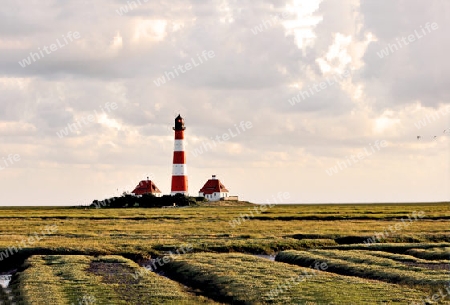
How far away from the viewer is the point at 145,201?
440 feet

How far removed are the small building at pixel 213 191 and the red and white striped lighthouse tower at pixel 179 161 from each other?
24547 mm

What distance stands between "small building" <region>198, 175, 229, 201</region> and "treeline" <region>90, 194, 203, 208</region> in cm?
630

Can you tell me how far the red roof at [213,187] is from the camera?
490 ft

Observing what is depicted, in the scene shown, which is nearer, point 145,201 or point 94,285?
point 94,285

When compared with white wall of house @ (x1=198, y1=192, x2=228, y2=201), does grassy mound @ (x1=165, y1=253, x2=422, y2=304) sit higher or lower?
lower

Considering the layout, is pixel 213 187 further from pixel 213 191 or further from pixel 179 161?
pixel 179 161

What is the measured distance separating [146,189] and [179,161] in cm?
2940

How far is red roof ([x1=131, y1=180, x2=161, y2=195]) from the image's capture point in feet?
482

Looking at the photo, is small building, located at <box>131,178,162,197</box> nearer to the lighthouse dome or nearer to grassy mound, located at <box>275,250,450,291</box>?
the lighthouse dome

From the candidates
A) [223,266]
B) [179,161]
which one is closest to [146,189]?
[179,161]

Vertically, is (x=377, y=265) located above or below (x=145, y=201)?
below

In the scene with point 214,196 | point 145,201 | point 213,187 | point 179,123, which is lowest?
point 145,201

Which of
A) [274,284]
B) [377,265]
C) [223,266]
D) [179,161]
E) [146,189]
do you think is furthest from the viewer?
[146,189]

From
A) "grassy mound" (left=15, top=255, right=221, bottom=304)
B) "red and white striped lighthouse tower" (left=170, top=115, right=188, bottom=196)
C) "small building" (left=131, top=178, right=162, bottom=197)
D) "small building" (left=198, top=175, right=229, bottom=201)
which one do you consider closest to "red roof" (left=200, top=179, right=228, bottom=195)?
"small building" (left=198, top=175, right=229, bottom=201)
